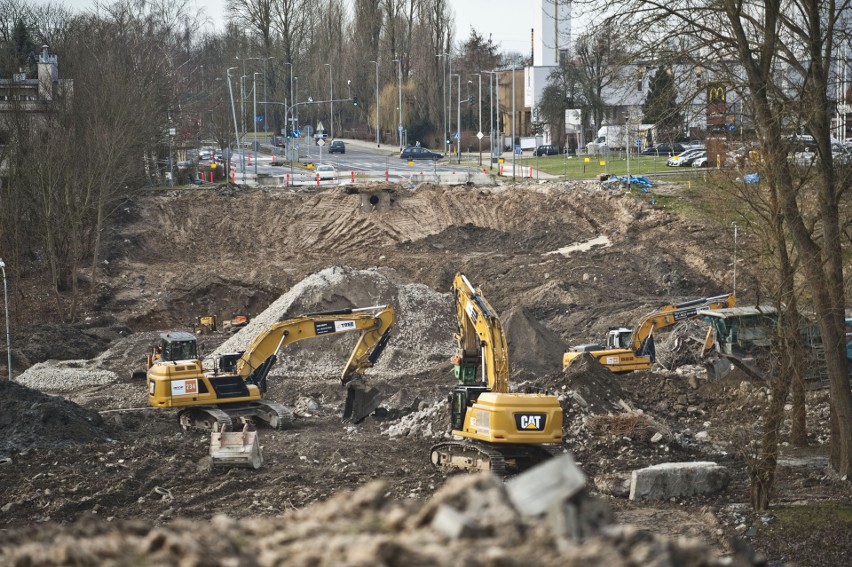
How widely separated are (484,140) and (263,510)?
75.8m

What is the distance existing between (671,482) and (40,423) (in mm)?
11718

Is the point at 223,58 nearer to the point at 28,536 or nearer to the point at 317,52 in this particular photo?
the point at 317,52

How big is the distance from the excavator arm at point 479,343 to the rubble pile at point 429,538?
512 inches

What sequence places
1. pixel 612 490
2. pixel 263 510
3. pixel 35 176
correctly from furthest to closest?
pixel 35 176 < pixel 612 490 < pixel 263 510

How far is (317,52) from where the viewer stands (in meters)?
98.3

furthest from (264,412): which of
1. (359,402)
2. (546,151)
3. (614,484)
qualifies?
(546,151)

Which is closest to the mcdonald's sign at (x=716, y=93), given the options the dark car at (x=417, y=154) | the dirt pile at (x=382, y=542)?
the dirt pile at (x=382, y=542)

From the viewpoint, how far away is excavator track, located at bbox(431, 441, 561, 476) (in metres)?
17.5

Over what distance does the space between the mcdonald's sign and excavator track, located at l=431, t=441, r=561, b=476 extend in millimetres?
6046

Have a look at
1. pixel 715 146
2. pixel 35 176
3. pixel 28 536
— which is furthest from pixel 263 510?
pixel 35 176

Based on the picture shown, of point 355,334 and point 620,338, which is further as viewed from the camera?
point 355,334

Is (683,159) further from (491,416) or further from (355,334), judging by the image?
(491,416)

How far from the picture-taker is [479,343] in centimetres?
2031

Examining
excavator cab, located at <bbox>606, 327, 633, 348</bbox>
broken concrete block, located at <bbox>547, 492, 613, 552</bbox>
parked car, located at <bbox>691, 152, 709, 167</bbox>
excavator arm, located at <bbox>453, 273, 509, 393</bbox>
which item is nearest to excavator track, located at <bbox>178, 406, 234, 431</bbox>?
excavator arm, located at <bbox>453, 273, 509, 393</bbox>
